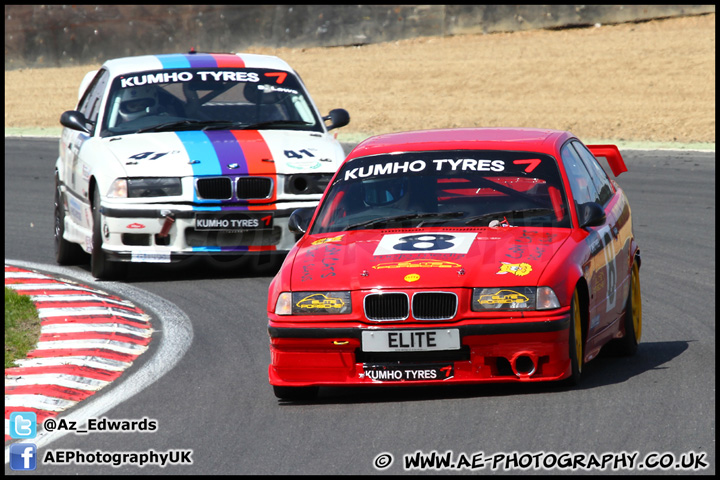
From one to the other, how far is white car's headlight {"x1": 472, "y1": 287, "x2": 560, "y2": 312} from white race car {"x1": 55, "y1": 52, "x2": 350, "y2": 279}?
4320mm

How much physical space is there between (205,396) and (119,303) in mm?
2871

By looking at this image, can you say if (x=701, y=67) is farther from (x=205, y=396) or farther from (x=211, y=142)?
(x=205, y=396)

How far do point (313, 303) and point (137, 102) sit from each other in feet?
17.7

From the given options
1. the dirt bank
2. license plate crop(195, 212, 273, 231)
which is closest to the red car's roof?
license plate crop(195, 212, 273, 231)

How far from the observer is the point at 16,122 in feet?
87.3

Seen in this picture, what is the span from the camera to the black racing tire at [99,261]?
1090cm

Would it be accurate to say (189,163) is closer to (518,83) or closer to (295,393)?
(295,393)

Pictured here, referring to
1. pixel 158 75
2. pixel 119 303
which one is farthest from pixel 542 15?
pixel 119 303

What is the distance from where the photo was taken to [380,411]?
6559 mm

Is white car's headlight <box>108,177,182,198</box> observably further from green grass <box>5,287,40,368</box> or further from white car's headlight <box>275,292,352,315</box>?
white car's headlight <box>275,292,352,315</box>

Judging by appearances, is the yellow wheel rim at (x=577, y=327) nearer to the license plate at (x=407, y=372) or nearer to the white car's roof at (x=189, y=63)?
the license plate at (x=407, y=372)

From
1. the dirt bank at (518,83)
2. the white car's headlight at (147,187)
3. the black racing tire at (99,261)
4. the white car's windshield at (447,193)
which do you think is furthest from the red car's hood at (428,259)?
the dirt bank at (518,83)

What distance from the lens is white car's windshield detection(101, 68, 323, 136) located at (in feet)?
37.7

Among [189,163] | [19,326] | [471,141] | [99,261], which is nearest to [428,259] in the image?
[471,141]
